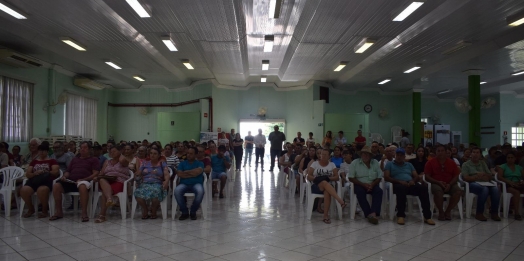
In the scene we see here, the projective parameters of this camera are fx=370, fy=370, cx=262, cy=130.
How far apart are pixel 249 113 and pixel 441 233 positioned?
11452mm

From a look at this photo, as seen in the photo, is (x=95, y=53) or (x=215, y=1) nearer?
(x=215, y=1)

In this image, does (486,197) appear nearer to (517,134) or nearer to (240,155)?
(240,155)

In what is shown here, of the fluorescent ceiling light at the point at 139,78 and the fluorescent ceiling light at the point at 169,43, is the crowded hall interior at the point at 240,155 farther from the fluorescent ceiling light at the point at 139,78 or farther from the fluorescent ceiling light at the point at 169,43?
the fluorescent ceiling light at the point at 139,78

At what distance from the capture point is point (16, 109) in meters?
9.51

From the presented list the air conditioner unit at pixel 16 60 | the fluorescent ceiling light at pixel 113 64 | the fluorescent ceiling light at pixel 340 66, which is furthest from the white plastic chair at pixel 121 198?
the fluorescent ceiling light at pixel 340 66

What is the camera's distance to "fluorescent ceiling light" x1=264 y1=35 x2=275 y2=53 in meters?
8.12

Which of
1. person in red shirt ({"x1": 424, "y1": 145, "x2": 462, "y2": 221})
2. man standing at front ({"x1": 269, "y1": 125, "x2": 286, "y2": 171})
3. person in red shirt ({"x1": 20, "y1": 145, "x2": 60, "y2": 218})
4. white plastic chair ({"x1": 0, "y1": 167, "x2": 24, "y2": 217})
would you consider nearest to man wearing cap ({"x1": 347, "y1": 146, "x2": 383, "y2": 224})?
person in red shirt ({"x1": 424, "y1": 145, "x2": 462, "y2": 221})

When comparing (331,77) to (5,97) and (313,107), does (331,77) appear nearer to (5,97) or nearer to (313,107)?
(313,107)

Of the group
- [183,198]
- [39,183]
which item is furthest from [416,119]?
[39,183]

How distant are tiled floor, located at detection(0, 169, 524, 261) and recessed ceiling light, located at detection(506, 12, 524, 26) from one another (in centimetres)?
356

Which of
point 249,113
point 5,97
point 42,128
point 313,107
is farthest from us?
point 249,113

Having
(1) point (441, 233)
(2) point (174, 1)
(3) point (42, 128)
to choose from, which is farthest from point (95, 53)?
(1) point (441, 233)

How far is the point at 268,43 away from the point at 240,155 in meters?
5.09

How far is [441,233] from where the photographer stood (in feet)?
15.2
